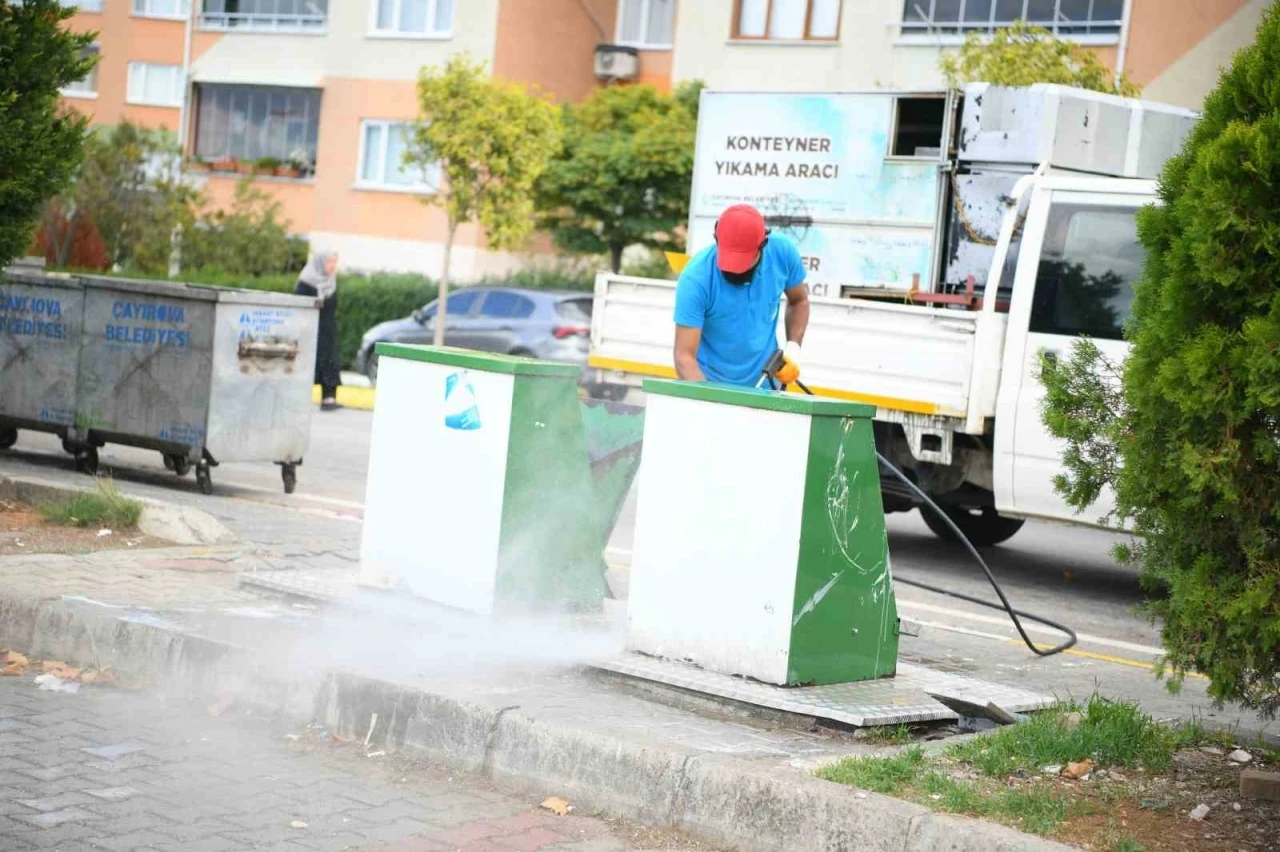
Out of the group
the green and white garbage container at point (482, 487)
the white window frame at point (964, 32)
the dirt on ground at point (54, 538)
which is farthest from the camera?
the white window frame at point (964, 32)

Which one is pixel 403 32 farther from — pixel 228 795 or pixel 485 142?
pixel 228 795

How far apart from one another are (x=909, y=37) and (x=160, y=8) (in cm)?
2186

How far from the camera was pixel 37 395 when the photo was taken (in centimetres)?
1138

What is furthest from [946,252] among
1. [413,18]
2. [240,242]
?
[413,18]

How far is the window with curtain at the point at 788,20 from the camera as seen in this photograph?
29.8m

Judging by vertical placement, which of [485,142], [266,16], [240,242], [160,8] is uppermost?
[160,8]

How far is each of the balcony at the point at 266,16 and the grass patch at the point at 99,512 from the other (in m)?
30.0

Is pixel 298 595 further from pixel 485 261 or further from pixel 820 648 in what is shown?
pixel 485 261

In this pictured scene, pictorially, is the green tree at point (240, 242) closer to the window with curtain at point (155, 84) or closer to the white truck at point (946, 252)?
the window with curtain at point (155, 84)

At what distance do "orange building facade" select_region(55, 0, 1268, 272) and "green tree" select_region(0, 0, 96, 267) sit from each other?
720 inches

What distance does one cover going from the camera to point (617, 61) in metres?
35.3

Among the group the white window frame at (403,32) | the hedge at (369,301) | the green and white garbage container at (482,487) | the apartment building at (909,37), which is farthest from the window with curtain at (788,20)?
the green and white garbage container at (482,487)

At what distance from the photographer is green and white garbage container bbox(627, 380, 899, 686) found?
543cm

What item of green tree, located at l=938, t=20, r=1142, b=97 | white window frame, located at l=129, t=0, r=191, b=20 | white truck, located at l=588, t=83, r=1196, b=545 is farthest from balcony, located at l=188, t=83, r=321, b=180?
white truck, located at l=588, t=83, r=1196, b=545
